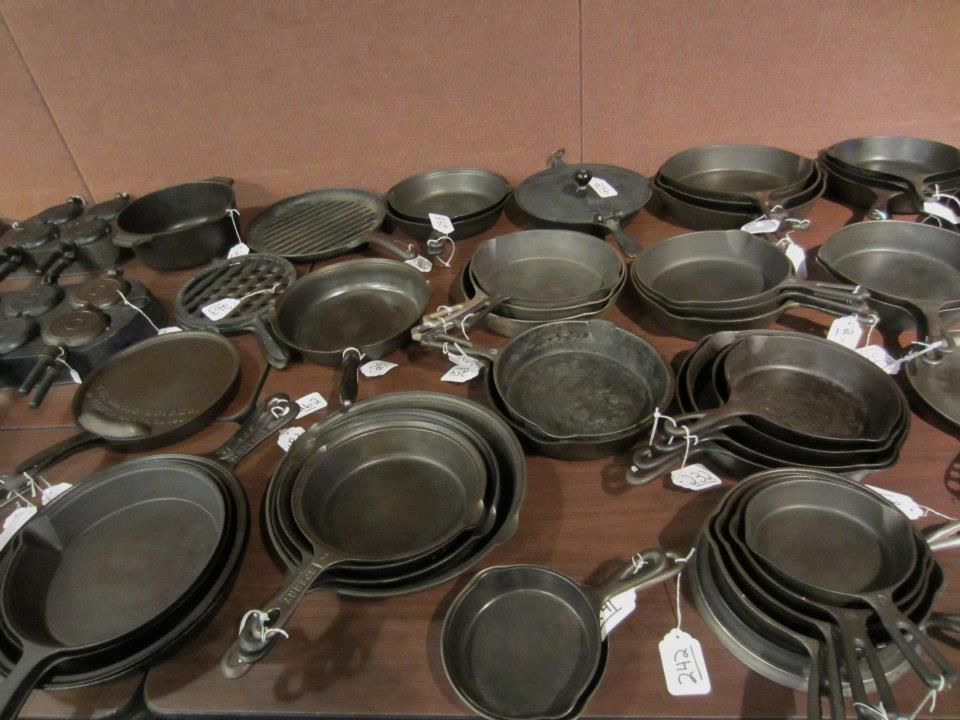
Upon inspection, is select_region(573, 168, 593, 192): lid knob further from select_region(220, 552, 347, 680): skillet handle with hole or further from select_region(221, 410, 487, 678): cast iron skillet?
select_region(220, 552, 347, 680): skillet handle with hole

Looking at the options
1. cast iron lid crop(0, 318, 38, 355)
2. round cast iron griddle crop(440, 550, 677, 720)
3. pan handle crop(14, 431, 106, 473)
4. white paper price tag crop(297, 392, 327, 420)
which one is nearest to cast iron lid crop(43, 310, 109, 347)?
cast iron lid crop(0, 318, 38, 355)

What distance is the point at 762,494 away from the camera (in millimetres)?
759

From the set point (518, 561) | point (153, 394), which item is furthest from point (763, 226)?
point (153, 394)

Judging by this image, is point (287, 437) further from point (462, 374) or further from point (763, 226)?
point (763, 226)

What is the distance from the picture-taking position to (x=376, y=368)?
44.9 inches

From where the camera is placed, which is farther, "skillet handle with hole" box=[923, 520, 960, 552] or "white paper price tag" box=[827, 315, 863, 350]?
"white paper price tag" box=[827, 315, 863, 350]

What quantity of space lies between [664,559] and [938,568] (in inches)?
13.0

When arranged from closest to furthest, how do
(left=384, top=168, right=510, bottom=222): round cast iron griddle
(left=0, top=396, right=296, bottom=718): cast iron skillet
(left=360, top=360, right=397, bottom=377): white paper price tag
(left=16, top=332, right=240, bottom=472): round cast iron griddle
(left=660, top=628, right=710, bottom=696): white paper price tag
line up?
(left=660, top=628, right=710, bottom=696): white paper price tag → (left=0, top=396, right=296, bottom=718): cast iron skillet → (left=16, top=332, right=240, bottom=472): round cast iron griddle → (left=360, top=360, right=397, bottom=377): white paper price tag → (left=384, top=168, right=510, bottom=222): round cast iron griddle

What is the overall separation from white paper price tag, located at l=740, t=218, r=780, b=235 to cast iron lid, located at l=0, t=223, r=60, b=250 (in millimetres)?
1924

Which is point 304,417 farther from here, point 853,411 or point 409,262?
point 853,411

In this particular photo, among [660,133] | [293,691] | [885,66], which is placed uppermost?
[885,66]

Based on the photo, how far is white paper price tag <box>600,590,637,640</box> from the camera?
0.72 metres

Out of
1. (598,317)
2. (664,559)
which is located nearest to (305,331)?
(598,317)

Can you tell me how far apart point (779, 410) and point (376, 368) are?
792 millimetres
